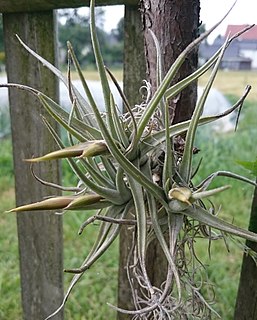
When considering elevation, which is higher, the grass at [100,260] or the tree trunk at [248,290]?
the tree trunk at [248,290]

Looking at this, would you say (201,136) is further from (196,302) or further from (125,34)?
(196,302)

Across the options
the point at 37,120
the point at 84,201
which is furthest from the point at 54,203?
the point at 37,120

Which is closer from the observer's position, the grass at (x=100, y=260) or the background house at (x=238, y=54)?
the grass at (x=100, y=260)

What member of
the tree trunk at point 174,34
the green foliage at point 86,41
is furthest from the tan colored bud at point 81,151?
the green foliage at point 86,41

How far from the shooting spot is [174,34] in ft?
1.65

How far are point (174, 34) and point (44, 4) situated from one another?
0.27m

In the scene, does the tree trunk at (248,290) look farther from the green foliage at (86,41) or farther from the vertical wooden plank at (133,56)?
the green foliage at (86,41)

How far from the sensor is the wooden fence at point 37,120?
2.33 feet

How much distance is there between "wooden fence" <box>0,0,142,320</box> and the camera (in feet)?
2.33

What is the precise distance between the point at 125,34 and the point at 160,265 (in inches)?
14.1

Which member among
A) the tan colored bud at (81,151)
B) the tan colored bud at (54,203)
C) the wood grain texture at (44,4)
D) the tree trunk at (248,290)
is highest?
the wood grain texture at (44,4)

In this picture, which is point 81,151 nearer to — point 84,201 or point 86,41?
point 84,201

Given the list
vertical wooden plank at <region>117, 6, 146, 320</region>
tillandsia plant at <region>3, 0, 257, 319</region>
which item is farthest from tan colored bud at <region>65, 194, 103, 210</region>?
vertical wooden plank at <region>117, 6, 146, 320</region>

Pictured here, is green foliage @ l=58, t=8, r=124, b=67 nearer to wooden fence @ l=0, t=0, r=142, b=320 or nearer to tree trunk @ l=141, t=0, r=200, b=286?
wooden fence @ l=0, t=0, r=142, b=320
